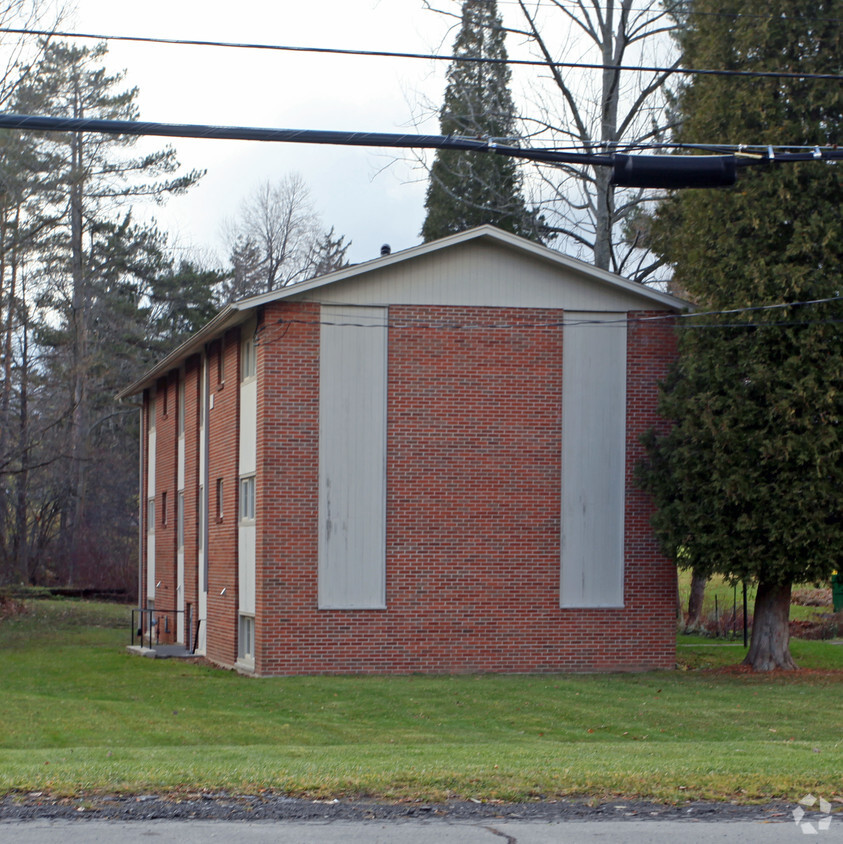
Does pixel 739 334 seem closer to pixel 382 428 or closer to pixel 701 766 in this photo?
pixel 382 428

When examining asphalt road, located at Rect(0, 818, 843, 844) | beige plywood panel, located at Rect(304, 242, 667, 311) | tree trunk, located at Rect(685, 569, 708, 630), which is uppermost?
beige plywood panel, located at Rect(304, 242, 667, 311)

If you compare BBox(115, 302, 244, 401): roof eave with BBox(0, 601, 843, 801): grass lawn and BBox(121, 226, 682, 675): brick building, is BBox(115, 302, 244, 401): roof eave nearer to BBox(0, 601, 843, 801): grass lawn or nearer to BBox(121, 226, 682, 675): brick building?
BBox(121, 226, 682, 675): brick building

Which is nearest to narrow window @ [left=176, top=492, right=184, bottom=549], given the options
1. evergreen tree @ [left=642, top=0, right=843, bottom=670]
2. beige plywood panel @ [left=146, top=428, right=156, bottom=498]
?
beige plywood panel @ [left=146, top=428, right=156, bottom=498]

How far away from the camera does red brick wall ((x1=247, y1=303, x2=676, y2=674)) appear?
869 inches

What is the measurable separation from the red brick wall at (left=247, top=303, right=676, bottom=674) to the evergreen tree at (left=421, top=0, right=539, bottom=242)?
1073cm

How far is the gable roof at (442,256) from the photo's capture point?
72.2 ft

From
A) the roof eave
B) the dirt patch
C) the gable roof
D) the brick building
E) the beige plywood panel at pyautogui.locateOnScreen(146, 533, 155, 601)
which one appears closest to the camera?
the dirt patch

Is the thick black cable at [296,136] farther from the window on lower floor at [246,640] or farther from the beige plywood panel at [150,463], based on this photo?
the beige plywood panel at [150,463]

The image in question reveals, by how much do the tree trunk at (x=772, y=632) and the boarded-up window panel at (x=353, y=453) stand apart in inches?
280

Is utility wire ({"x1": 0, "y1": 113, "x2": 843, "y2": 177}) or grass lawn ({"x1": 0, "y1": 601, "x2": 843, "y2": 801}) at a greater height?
utility wire ({"x1": 0, "y1": 113, "x2": 843, "y2": 177})

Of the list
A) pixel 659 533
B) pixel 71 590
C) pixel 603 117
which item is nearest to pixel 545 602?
pixel 659 533

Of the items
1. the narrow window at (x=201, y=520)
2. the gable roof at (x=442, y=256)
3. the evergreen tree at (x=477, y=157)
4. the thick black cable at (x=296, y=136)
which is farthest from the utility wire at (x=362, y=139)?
the evergreen tree at (x=477, y=157)

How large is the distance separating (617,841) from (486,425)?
15.1 metres

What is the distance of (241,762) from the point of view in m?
10.9
